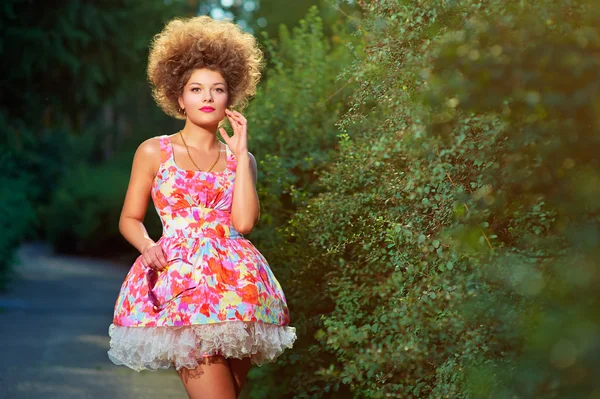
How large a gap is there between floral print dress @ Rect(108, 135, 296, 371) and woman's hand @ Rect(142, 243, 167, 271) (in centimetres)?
4

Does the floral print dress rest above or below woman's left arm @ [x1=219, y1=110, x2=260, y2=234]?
below

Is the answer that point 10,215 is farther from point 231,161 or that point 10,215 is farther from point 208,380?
point 208,380

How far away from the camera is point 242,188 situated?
4418 millimetres

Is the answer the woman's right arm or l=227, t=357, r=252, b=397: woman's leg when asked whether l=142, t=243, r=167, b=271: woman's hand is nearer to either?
the woman's right arm

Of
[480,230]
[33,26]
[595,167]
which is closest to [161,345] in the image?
[480,230]

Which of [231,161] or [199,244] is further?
[231,161]

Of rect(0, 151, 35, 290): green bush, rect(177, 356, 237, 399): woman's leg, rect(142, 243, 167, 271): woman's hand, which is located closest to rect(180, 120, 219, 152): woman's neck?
rect(142, 243, 167, 271): woman's hand

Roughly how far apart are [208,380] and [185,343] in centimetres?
19

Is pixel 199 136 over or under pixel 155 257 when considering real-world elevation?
over

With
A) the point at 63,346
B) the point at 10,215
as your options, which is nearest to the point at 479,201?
the point at 63,346

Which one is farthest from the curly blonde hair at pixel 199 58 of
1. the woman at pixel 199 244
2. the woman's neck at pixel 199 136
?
the woman's neck at pixel 199 136

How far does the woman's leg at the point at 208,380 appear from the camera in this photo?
13.9 ft

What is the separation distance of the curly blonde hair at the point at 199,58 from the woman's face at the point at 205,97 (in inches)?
1.6

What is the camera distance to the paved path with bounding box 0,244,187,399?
301 inches
